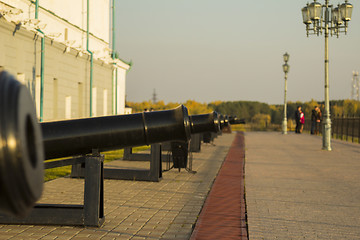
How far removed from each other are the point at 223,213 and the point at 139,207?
1.30m

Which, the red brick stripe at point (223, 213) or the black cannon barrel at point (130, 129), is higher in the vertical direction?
the black cannon barrel at point (130, 129)

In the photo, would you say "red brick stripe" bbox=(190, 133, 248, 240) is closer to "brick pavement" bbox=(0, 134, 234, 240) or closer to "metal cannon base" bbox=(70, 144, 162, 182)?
"brick pavement" bbox=(0, 134, 234, 240)

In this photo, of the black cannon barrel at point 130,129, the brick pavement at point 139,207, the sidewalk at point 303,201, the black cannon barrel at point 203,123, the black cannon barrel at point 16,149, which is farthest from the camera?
the black cannon barrel at point 203,123

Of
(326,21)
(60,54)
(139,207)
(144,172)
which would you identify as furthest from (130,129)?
(60,54)

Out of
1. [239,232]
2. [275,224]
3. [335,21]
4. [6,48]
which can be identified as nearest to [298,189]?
[275,224]

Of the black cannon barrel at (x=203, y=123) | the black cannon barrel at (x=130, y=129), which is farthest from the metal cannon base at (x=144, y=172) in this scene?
the black cannon barrel at (x=130, y=129)

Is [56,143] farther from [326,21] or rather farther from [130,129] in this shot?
[326,21]

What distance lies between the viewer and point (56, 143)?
420 centimetres

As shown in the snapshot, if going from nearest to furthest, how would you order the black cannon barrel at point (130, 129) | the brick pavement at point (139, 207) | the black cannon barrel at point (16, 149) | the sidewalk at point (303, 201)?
the black cannon barrel at point (16, 149) → the black cannon barrel at point (130, 129) → the brick pavement at point (139, 207) → the sidewalk at point (303, 201)

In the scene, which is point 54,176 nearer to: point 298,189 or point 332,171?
point 298,189

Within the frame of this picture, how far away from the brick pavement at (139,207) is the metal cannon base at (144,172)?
0.65 feet

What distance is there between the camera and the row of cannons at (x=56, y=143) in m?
1.26

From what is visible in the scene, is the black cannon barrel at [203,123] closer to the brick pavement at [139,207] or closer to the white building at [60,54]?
the brick pavement at [139,207]

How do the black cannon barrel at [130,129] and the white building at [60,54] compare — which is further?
the white building at [60,54]
